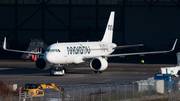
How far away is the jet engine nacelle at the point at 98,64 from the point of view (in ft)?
143

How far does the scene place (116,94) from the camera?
2223cm

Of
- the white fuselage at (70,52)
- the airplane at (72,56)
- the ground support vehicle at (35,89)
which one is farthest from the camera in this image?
the airplane at (72,56)

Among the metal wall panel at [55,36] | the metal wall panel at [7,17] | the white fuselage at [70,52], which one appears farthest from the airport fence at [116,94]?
the metal wall panel at [7,17]

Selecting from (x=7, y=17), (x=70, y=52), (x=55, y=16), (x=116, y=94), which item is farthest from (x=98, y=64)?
(x=7, y=17)

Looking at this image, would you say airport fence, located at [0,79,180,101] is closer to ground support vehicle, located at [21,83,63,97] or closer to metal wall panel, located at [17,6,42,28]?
ground support vehicle, located at [21,83,63,97]

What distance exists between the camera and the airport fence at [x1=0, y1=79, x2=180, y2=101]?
20703 millimetres

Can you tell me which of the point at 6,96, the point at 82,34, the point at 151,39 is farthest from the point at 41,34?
the point at 6,96

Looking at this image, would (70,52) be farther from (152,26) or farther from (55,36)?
(152,26)

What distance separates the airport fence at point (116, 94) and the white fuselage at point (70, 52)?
745 inches

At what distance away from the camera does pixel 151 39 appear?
87188 mm

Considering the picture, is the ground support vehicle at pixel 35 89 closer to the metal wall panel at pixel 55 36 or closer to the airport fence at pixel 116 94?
the airport fence at pixel 116 94

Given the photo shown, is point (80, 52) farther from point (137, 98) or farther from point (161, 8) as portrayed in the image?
point (161, 8)

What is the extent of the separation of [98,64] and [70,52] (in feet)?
13.4

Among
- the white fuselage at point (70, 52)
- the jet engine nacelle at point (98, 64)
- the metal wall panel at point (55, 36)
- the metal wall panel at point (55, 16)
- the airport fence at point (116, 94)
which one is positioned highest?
the metal wall panel at point (55, 16)
